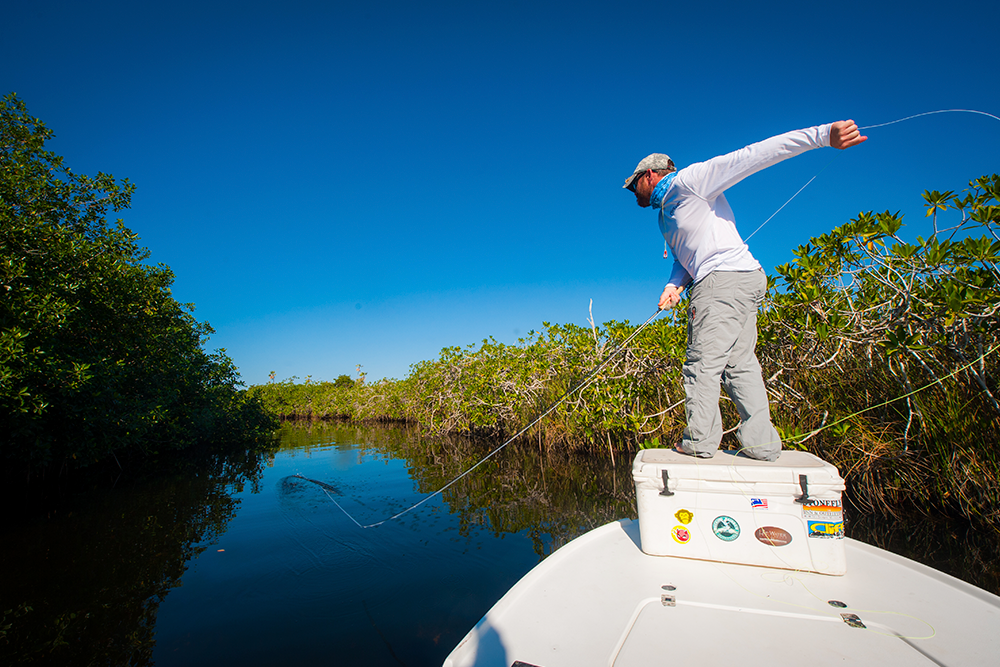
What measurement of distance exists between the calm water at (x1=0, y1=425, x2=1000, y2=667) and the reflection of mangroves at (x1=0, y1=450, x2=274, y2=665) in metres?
0.02

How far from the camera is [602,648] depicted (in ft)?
4.68

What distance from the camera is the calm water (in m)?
2.74

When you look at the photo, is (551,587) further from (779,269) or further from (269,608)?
(779,269)

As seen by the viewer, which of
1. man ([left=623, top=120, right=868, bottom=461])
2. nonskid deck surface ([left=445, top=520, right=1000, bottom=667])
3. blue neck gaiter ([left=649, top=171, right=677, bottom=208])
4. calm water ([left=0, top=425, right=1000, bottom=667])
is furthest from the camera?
calm water ([left=0, top=425, right=1000, bottom=667])

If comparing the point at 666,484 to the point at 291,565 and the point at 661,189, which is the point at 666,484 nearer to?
the point at 661,189

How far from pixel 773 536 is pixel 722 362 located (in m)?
Result: 0.89

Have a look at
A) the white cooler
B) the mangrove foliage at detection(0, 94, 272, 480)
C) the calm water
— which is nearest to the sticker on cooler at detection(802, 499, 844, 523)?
the white cooler

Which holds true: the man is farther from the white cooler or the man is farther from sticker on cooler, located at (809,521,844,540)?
sticker on cooler, located at (809,521,844,540)

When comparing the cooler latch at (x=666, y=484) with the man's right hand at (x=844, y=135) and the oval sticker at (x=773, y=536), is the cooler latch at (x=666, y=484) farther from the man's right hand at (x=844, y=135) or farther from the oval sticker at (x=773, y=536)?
the man's right hand at (x=844, y=135)

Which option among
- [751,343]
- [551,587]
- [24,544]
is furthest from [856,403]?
[24,544]

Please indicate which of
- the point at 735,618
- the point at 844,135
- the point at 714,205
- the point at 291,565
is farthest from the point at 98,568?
the point at 844,135

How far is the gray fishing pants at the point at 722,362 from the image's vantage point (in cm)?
237

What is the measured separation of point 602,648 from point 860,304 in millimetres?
4471

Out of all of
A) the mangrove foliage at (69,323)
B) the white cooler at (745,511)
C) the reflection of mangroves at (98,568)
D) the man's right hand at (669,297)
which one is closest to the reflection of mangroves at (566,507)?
the reflection of mangroves at (98,568)
